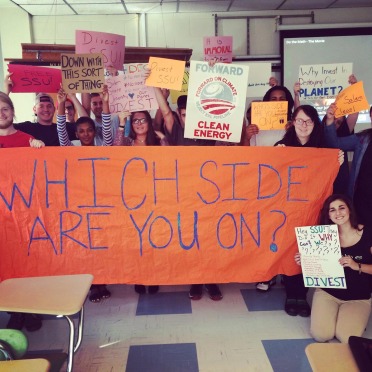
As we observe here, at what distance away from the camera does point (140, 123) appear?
2.44 metres

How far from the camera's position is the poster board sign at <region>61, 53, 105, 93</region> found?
7.22 ft

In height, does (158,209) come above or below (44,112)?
below

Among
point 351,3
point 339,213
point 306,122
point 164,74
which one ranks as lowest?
point 339,213

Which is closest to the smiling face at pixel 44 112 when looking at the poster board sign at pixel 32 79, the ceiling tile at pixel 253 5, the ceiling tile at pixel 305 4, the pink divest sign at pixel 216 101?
the poster board sign at pixel 32 79

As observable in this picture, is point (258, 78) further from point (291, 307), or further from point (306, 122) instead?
point (291, 307)

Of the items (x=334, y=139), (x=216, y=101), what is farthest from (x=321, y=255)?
(x=216, y=101)

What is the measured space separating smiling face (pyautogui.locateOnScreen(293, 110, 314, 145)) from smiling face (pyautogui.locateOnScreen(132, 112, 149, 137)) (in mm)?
925

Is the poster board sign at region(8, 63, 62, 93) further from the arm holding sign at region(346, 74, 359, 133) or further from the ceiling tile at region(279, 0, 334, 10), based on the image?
the ceiling tile at region(279, 0, 334, 10)

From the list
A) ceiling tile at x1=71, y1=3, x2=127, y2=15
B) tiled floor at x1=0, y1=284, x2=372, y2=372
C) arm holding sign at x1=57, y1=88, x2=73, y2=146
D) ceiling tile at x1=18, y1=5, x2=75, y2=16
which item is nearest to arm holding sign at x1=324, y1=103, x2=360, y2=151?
tiled floor at x1=0, y1=284, x2=372, y2=372

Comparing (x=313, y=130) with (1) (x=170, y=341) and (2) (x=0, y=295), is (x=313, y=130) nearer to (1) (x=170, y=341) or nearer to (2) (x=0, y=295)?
(1) (x=170, y=341)

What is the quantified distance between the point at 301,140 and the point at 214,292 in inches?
43.4

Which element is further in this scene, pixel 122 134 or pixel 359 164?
pixel 122 134

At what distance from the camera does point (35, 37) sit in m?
5.27

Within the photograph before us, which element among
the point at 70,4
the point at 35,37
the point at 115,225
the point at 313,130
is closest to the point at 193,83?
the point at 313,130
